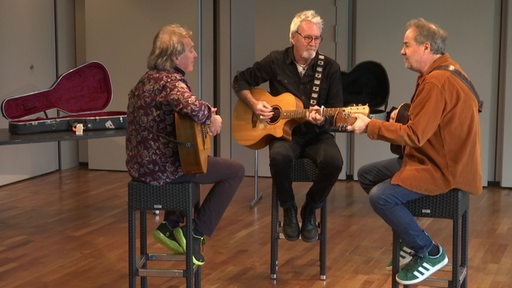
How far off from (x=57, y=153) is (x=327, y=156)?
428cm

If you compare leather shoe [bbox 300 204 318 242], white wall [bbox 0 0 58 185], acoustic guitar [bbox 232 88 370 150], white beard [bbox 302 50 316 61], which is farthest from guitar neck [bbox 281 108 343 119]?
white wall [bbox 0 0 58 185]

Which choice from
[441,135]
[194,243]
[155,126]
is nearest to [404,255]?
[441,135]

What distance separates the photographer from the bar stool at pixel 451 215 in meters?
3.25

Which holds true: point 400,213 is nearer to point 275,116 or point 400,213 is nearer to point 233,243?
point 275,116

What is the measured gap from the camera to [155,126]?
11.0 ft

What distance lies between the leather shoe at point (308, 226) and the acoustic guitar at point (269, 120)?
1.37 ft

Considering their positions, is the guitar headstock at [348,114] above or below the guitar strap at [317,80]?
below

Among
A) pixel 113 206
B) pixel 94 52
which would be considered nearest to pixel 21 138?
pixel 113 206

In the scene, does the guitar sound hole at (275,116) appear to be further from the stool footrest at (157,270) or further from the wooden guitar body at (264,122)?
the stool footrest at (157,270)

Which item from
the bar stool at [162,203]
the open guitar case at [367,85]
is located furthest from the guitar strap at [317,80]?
the bar stool at [162,203]

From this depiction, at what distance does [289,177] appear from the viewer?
3.94 m

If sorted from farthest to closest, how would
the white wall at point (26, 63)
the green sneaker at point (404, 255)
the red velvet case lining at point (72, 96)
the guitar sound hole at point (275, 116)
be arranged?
the white wall at point (26, 63)
the red velvet case lining at point (72, 96)
the guitar sound hole at point (275, 116)
the green sneaker at point (404, 255)

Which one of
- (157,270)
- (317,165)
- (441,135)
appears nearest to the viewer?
(441,135)

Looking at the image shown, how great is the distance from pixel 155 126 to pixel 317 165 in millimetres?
969
